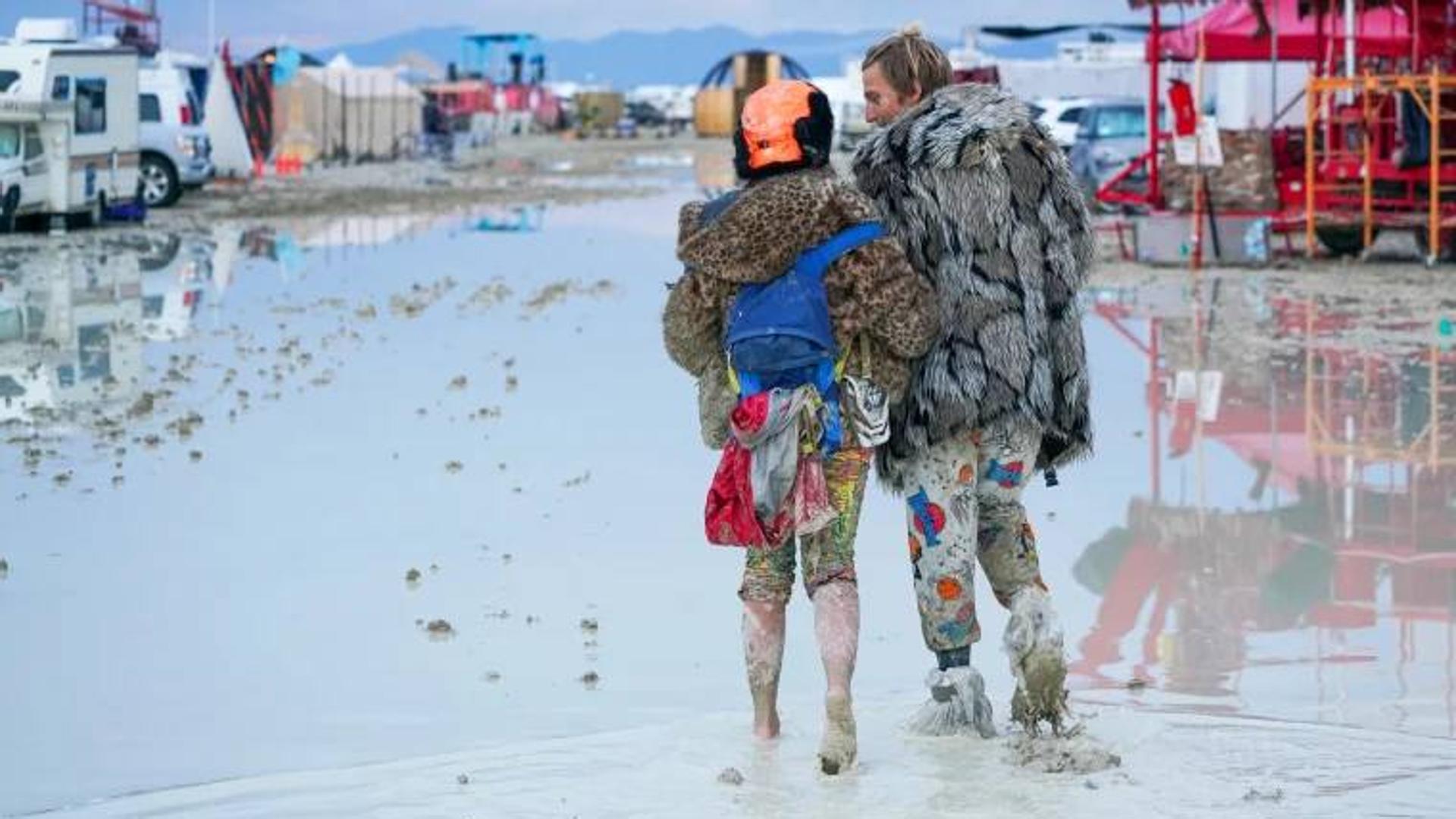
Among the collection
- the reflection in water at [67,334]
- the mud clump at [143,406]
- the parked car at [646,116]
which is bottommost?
the mud clump at [143,406]

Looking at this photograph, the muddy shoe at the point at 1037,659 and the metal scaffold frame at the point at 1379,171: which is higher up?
the metal scaffold frame at the point at 1379,171

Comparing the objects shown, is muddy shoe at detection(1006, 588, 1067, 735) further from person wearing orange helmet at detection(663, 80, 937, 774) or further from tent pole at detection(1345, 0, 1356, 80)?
tent pole at detection(1345, 0, 1356, 80)

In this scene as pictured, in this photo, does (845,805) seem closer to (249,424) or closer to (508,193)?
(249,424)

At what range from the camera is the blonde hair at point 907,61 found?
6.64 m

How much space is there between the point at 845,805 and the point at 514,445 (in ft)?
22.0

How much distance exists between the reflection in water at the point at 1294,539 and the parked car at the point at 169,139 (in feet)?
79.6

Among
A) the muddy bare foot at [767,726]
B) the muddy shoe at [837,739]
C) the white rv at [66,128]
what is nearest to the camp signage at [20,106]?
the white rv at [66,128]

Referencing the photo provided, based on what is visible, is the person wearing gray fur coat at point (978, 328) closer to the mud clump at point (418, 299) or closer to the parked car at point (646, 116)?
the mud clump at point (418, 299)

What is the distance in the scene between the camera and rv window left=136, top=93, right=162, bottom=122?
3856cm

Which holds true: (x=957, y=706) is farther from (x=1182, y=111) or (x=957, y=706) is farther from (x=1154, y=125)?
(x=1154, y=125)

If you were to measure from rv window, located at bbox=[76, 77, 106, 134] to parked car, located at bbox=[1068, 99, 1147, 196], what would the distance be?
1167 cm

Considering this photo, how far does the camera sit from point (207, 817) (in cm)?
631

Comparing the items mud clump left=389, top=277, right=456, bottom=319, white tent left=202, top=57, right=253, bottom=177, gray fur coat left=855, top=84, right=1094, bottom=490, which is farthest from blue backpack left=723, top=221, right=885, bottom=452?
white tent left=202, top=57, right=253, bottom=177

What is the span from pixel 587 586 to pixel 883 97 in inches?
118
